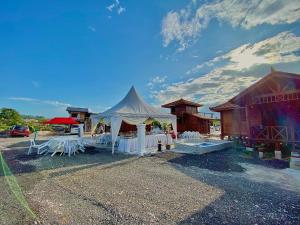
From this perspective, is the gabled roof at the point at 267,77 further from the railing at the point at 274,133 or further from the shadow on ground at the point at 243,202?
the shadow on ground at the point at 243,202

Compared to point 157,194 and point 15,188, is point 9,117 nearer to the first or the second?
point 15,188

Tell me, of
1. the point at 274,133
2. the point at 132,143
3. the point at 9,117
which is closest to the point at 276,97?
the point at 274,133

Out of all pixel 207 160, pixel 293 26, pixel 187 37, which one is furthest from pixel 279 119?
pixel 187 37

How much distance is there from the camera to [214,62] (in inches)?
749

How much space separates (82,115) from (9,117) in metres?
12.2

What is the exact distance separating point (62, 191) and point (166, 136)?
9208 mm

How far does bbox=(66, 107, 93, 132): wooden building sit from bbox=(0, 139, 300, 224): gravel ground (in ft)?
86.4

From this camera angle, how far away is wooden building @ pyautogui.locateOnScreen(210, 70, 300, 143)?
9.81 metres

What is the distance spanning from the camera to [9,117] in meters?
32.7

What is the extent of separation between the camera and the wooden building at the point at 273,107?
981 cm

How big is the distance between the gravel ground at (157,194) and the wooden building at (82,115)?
86.4ft

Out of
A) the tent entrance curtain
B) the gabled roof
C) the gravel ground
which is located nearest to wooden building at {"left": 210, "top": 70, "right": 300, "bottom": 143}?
the gabled roof

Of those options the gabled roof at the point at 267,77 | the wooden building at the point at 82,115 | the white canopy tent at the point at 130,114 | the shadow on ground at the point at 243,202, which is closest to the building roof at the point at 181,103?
the white canopy tent at the point at 130,114

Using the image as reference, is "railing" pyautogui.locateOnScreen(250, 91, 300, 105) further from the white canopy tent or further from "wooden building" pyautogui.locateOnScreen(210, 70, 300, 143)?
the white canopy tent
